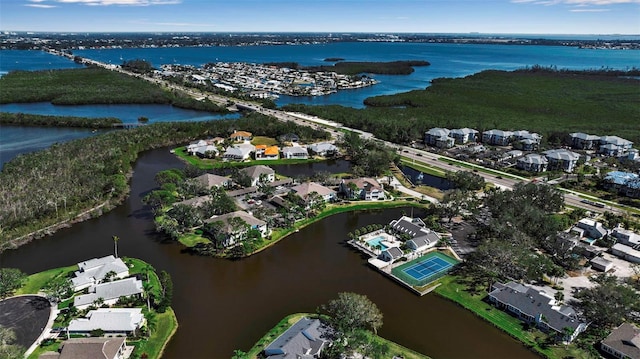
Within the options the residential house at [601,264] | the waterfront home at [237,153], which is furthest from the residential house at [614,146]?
the waterfront home at [237,153]

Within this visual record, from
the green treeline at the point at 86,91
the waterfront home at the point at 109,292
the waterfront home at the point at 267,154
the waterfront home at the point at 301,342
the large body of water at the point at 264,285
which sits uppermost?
the green treeline at the point at 86,91

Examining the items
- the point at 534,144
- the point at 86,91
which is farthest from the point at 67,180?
the point at 86,91

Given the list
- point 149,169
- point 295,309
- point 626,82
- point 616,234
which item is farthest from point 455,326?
point 626,82

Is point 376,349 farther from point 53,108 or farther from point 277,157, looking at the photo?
point 53,108

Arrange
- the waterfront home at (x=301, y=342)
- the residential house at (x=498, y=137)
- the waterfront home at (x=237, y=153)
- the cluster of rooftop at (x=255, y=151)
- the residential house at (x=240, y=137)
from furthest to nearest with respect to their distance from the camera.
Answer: the residential house at (x=498, y=137), the residential house at (x=240, y=137), the cluster of rooftop at (x=255, y=151), the waterfront home at (x=237, y=153), the waterfront home at (x=301, y=342)

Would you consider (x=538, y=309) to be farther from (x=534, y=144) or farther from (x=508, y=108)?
(x=508, y=108)

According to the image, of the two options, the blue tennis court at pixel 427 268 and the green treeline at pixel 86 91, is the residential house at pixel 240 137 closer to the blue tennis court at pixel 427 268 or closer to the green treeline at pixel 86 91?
the green treeline at pixel 86 91
